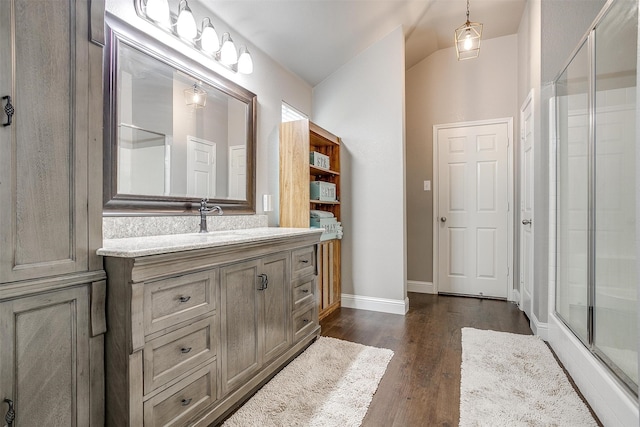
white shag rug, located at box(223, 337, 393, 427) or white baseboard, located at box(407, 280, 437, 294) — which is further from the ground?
white baseboard, located at box(407, 280, 437, 294)

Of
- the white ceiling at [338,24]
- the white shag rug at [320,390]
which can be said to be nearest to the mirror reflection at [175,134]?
the white ceiling at [338,24]

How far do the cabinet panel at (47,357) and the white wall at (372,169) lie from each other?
265cm

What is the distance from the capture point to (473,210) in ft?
13.2

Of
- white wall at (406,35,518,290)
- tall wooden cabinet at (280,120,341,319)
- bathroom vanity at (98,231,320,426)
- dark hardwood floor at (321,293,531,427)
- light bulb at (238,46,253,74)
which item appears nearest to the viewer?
bathroom vanity at (98,231,320,426)

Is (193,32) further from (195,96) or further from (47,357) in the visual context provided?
(47,357)

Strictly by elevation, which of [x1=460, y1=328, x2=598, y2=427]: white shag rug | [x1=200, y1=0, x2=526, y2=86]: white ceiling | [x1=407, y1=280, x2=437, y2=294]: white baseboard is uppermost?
[x1=200, y1=0, x2=526, y2=86]: white ceiling

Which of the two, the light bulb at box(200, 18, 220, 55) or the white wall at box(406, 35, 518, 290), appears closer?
the light bulb at box(200, 18, 220, 55)

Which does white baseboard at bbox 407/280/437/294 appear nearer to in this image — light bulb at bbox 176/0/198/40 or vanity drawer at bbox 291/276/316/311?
vanity drawer at bbox 291/276/316/311

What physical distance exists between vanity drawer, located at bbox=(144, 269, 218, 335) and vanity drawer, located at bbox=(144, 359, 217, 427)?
0.86 ft

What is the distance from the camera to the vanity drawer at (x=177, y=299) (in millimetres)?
1249

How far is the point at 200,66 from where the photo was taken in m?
2.13

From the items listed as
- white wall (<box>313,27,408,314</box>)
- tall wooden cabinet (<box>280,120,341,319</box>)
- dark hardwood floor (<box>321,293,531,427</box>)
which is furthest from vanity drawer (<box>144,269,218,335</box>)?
white wall (<box>313,27,408,314</box>)

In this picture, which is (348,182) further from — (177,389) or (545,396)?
(177,389)

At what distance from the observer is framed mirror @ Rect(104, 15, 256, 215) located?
1.62 m
